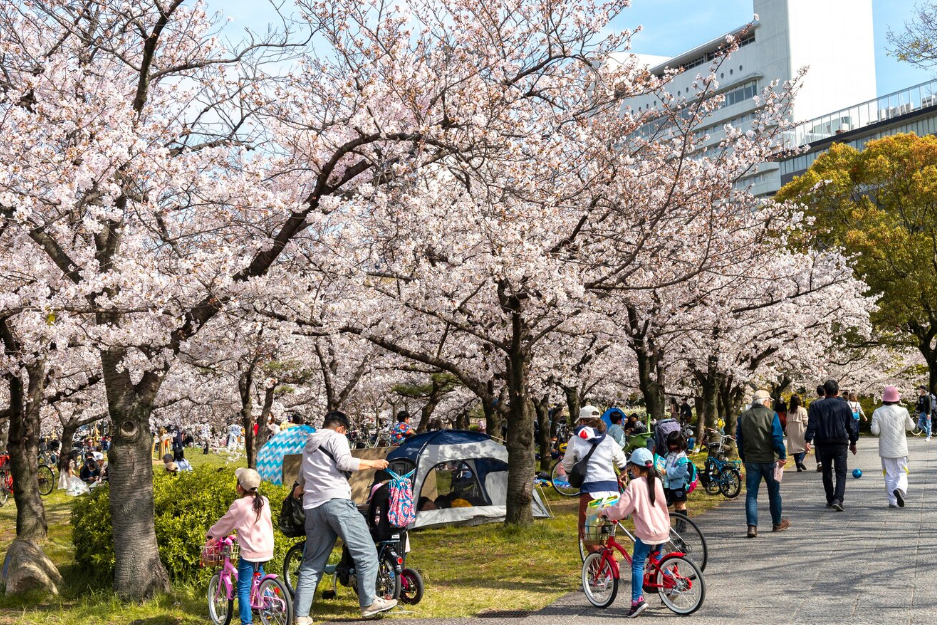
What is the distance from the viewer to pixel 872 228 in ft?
100

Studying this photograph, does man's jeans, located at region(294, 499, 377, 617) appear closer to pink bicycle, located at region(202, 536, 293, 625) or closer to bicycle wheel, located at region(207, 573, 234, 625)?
pink bicycle, located at region(202, 536, 293, 625)

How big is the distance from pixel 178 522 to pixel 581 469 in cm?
452

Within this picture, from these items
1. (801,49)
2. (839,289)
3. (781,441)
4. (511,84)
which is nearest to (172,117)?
(511,84)

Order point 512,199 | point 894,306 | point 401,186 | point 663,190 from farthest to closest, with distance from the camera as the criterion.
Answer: point 894,306, point 663,190, point 512,199, point 401,186

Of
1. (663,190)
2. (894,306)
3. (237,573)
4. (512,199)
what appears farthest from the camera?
(894,306)

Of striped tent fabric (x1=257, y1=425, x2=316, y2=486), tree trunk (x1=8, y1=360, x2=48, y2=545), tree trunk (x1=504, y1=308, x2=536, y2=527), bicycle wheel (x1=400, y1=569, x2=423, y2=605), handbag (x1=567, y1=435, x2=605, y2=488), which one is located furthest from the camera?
striped tent fabric (x1=257, y1=425, x2=316, y2=486)

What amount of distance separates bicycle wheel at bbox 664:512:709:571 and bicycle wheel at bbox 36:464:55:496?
22.4 m

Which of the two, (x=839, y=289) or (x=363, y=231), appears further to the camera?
(x=839, y=289)

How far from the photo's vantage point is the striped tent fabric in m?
15.8

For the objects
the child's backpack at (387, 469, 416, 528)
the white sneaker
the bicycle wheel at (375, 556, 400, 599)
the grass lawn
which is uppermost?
the child's backpack at (387, 469, 416, 528)

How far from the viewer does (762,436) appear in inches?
397

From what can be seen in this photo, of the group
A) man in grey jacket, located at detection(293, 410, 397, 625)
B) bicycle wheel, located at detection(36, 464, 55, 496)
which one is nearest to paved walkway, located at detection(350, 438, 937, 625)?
man in grey jacket, located at detection(293, 410, 397, 625)

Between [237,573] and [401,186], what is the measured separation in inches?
179

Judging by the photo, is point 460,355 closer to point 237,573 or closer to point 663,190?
point 663,190
